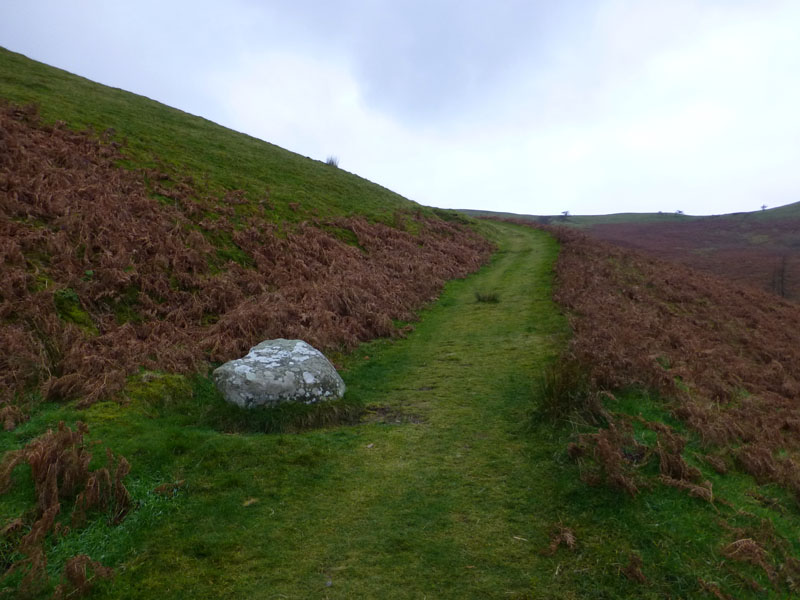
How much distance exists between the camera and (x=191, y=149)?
27.7m

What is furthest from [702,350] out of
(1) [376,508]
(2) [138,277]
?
(2) [138,277]

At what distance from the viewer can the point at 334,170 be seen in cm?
4344

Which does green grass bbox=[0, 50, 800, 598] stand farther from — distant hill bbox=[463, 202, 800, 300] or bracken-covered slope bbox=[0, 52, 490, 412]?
distant hill bbox=[463, 202, 800, 300]

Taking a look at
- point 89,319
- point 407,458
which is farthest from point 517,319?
point 89,319

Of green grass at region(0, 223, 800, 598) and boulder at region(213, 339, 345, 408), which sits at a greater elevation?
boulder at region(213, 339, 345, 408)

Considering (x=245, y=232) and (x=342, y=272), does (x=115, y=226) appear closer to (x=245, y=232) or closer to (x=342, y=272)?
(x=245, y=232)

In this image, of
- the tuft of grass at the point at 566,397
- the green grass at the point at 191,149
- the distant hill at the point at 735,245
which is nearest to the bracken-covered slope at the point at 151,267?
the green grass at the point at 191,149

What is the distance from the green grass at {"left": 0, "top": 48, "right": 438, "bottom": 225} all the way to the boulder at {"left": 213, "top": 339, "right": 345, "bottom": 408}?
545 inches

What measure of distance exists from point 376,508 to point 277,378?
3.83 metres

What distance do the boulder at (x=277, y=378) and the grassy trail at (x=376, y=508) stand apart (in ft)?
3.32

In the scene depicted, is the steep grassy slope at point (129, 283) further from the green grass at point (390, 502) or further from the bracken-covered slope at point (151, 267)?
the green grass at point (390, 502)

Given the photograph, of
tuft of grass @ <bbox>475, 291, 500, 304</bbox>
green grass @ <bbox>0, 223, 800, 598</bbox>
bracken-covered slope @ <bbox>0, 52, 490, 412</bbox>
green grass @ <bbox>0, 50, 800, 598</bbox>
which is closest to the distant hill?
tuft of grass @ <bbox>475, 291, 500, 304</bbox>

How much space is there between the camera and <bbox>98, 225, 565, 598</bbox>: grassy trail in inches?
210

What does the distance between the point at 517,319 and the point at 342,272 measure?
23.9 feet
